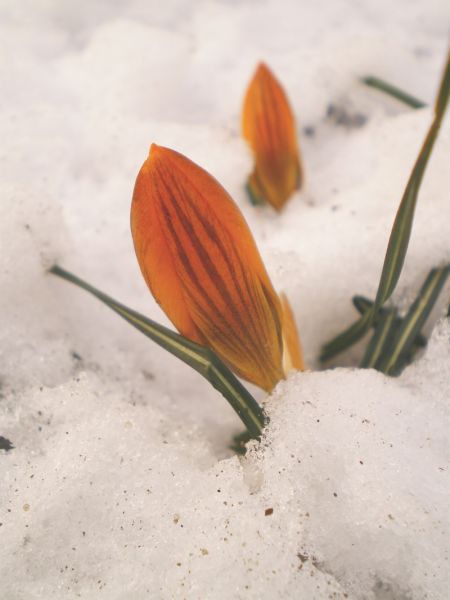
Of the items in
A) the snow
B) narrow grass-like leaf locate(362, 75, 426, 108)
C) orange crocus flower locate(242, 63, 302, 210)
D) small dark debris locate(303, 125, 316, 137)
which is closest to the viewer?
the snow

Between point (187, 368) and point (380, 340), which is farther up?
point (380, 340)

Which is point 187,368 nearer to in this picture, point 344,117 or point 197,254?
point 197,254

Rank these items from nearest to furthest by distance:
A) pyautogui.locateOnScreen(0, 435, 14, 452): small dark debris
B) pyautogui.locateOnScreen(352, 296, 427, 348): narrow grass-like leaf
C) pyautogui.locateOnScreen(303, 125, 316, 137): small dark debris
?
pyautogui.locateOnScreen(0, 435, 14, 452): small dark debris → pyautogui.locateOnScreen(352, 296, 427, 348): narrow grass-like leaf → pyautogui.locateOnScreen(303, 125, 316, 137): small dark debris

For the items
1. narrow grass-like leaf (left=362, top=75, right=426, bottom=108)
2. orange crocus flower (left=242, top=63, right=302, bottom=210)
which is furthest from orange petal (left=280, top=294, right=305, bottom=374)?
narrow grass-like leaf (left=362, top=75, right=426, bottom=108)

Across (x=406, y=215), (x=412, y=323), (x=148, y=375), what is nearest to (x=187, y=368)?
(x=148, y=375)

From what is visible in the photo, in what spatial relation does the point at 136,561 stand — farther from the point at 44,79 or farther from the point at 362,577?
the point at 44,79

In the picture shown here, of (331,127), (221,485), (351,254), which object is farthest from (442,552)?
(331,127)

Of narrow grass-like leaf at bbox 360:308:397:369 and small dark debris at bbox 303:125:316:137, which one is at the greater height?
small dark debris at bbox 303:125:316:137

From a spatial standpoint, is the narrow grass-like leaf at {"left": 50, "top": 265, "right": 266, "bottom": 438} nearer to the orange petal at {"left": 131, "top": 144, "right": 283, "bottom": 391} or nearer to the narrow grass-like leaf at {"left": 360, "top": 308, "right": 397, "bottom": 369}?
the orange petal at {"left": 131, "top": 144, "right": 283, "bottom": 391}
